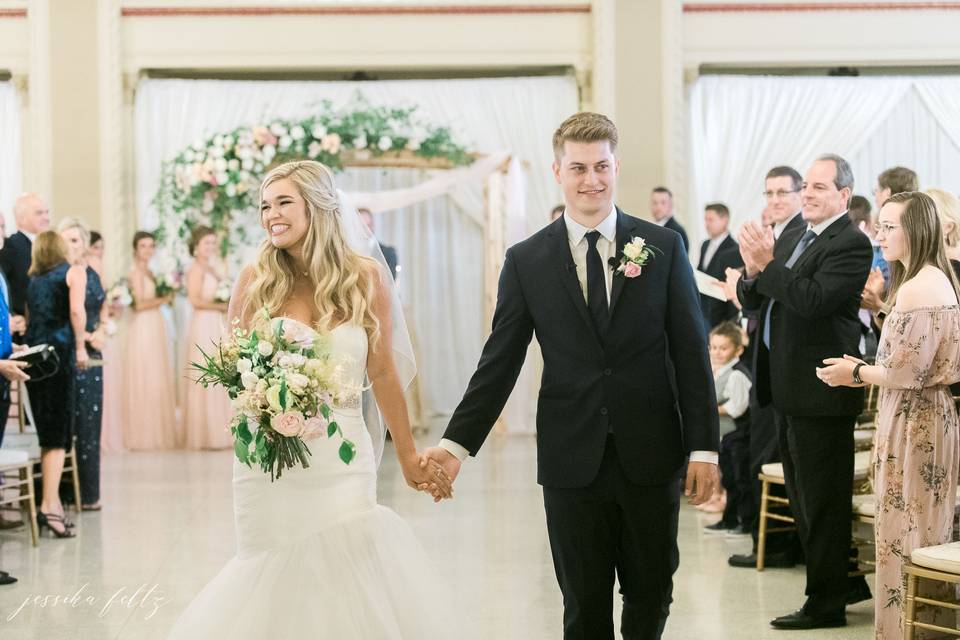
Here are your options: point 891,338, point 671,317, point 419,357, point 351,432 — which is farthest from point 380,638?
point 419,357

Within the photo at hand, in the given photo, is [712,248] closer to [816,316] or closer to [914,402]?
[816,316]

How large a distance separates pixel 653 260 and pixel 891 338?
49.4 inches

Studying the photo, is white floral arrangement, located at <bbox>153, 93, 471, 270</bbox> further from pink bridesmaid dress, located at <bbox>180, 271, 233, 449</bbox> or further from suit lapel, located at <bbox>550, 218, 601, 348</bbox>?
suit lapel, located at <bbox>550, 218, 601, 348</bbox>

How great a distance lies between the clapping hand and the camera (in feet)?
15.9

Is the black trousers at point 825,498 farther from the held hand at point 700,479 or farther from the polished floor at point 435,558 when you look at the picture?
the held hand at point 700,479

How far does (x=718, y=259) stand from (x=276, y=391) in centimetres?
581

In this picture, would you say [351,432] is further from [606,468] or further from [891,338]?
[891,338]

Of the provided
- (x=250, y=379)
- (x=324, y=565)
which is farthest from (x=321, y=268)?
(x=324, y=565)

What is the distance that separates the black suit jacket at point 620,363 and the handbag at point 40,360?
3.65 m

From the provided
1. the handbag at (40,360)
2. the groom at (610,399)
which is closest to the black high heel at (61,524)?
the handbag at (40,360)

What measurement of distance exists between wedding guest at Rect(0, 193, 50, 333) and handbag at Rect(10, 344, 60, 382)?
3.51ft

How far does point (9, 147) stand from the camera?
12.6 meters

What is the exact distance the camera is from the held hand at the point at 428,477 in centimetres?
378

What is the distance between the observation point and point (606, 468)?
353 centimetres
